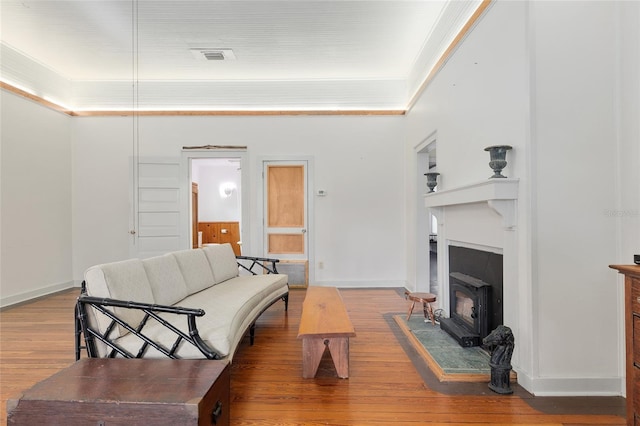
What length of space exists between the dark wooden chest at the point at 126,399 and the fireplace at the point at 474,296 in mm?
2113

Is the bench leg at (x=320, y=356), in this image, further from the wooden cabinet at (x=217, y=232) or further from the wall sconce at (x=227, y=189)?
the wall sconce at (x=227, y=189)

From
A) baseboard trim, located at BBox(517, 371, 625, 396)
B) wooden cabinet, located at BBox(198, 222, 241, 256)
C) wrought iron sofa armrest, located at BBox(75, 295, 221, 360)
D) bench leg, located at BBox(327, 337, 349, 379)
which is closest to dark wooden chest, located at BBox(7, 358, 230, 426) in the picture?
wrought iron sofa armrest, located at BBox(75, 295, 221, 360)

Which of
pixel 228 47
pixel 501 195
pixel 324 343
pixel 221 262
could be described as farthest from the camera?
pixel 228 47

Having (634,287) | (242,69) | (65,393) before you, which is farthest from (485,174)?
(242,69)

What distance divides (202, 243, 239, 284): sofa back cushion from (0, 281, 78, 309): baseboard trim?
3.04m

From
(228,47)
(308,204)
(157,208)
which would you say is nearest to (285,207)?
(308,204)

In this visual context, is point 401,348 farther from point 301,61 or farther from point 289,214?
point 301,61

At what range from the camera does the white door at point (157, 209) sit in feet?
17.5

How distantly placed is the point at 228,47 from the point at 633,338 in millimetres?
4893

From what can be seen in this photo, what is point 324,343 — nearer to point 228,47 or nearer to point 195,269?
point 195,269

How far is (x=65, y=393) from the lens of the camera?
1.43m

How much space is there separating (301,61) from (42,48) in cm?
361

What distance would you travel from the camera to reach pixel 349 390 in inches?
85.3

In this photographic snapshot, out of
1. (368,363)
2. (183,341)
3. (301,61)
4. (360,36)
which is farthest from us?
(301,61)
